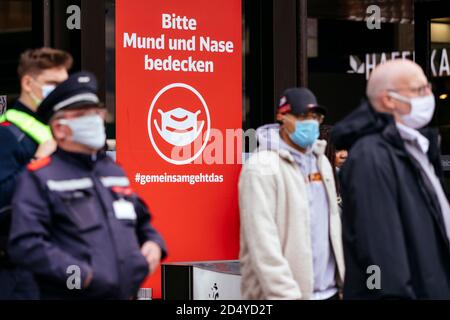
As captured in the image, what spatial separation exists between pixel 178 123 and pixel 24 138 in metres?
2.89

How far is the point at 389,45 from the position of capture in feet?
41.8

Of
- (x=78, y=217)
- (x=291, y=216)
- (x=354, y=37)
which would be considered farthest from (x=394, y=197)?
(x=354, y=37)

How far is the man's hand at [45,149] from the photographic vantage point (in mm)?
5453

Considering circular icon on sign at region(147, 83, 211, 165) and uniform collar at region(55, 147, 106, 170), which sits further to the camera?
circular icon on sign at region(147, 83, 211, 165)

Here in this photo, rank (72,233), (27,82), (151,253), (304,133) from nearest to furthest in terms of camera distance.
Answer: (72,233) → (151,253) → (27,82) → (304,133)

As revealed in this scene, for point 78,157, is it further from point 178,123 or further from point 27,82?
point 178,123

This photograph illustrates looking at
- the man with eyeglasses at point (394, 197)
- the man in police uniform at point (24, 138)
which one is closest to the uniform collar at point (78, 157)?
the man in police uniform at point (24, 138)

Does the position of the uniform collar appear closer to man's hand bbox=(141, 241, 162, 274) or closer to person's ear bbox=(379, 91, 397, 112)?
man's hand bbox=(141, 241, 162, 274)

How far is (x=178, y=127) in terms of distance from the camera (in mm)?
8328

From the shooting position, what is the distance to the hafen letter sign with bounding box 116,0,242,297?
8164 millimetres

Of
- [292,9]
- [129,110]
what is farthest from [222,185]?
[292,9]

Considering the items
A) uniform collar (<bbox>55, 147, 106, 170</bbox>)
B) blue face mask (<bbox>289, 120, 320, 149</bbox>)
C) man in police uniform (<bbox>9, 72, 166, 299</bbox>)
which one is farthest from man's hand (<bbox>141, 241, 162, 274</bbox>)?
blue face mask (<bbox>289, 120, 320, 149</bbox>)

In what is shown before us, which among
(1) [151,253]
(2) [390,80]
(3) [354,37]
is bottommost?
(1) [151,253]

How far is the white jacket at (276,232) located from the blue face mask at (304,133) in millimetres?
124
